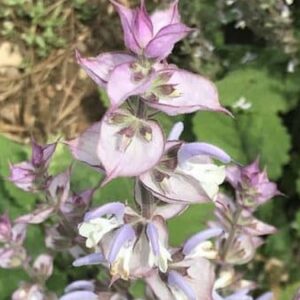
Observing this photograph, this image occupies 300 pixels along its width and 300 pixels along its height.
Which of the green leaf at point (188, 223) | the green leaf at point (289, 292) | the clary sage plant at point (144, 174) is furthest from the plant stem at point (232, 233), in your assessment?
the green leaf at point (289, 292)

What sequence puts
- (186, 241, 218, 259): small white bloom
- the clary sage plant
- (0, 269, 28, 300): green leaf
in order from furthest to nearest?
(0, 269, 28, 300): green leaf → (186, 241, 218, 259): small white bloom → the clary sage plant

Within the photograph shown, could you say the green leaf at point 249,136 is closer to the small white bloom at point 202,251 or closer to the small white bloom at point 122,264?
the small white bloom at point 202,251

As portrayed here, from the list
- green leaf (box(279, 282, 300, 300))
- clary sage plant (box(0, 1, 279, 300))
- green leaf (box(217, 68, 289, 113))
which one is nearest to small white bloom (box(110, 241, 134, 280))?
clary sage plant (box(0, 1, 279, 300))

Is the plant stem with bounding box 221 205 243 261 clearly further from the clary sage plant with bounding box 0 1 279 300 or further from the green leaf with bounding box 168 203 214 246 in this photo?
the green leaf with bounding box 168 203 214 246

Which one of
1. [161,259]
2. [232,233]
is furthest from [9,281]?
[161,259]

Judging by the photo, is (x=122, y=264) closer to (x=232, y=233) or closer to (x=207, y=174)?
(x=207, y=174)

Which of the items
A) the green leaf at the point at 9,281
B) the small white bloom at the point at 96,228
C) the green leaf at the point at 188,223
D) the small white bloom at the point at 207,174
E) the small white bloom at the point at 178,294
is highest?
the small white bloom at the point at 207,174

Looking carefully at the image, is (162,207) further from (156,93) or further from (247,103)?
(247,103)
